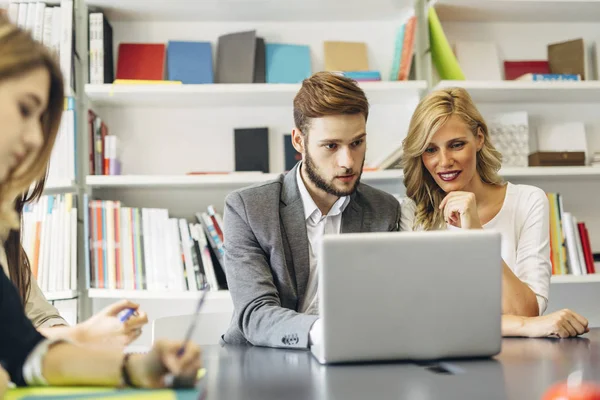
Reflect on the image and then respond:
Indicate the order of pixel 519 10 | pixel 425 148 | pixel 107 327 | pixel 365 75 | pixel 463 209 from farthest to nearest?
pixel 519 10, pixel 365 75, pixel 425 148, pixel 463 209, pixel 107 327

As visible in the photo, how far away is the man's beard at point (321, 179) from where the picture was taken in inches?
73.4

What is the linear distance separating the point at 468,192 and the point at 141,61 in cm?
148

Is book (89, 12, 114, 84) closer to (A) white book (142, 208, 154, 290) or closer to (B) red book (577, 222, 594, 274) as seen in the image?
(A) white book (142, 208, 154, 290)

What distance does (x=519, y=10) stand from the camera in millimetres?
2736

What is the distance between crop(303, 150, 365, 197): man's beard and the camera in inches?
73.4

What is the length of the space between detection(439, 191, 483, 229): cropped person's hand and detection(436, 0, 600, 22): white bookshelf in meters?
1.12

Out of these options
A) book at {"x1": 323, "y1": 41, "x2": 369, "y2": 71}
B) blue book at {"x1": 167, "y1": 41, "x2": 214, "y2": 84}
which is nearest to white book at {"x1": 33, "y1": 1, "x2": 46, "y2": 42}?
blue book at {"x1": 167, "y1": 41, "x2": 214, "y2": 84}

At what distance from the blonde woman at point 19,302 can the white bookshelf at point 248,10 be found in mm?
1886

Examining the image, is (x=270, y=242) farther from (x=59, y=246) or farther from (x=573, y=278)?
(x=573, y=278)

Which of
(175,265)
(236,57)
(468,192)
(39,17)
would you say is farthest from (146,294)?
(468,192)

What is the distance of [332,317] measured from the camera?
1088 millimetres

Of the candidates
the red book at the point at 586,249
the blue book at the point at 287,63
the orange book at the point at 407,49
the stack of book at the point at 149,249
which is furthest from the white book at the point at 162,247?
the red book at the point at 586,249

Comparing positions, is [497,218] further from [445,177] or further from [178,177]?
[178,177]

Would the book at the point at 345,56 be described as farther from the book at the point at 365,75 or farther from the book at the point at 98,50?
the book at the point at 98,50
